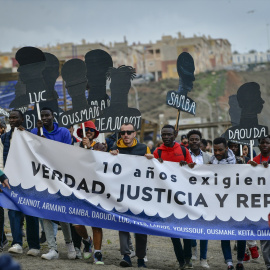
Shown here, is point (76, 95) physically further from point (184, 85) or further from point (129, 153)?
point (184, 85)

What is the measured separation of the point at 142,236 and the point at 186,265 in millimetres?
807

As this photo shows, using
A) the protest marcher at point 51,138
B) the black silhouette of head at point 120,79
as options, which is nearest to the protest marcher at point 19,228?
the protest marcher at point 51,138

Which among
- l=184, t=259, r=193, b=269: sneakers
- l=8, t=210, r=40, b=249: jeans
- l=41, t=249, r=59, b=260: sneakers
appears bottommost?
l=184, t=259, r=193, b=269: sneakers

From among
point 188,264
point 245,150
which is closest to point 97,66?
point 188,264

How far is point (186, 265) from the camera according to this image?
9.63m

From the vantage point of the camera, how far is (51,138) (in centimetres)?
984

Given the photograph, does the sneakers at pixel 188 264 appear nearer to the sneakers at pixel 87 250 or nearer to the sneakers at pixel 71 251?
the sneakers at pixel 87 250

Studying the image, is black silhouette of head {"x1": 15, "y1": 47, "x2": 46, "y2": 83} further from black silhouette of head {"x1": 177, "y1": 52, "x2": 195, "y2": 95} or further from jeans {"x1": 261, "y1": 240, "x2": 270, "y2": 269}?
jeans {"x1": 261, "y1": 240, "x2": 270, "y2": 269}

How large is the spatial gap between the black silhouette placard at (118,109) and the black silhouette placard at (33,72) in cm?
89

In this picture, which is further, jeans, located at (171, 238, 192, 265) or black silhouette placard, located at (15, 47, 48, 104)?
black silhouette placard, located at (15, 47, 48, 104)

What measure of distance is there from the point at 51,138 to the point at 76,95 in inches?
27.6

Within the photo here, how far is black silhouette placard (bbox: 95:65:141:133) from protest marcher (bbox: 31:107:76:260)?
26.2 inches

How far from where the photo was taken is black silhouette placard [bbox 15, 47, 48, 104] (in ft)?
33.2

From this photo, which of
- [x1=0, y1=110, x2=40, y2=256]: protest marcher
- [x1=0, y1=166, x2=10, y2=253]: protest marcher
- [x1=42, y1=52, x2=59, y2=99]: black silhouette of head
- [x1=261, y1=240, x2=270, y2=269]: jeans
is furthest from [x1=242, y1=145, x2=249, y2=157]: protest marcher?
[x1=0, y1=110, x2=40, y2=256]: protest marcher
